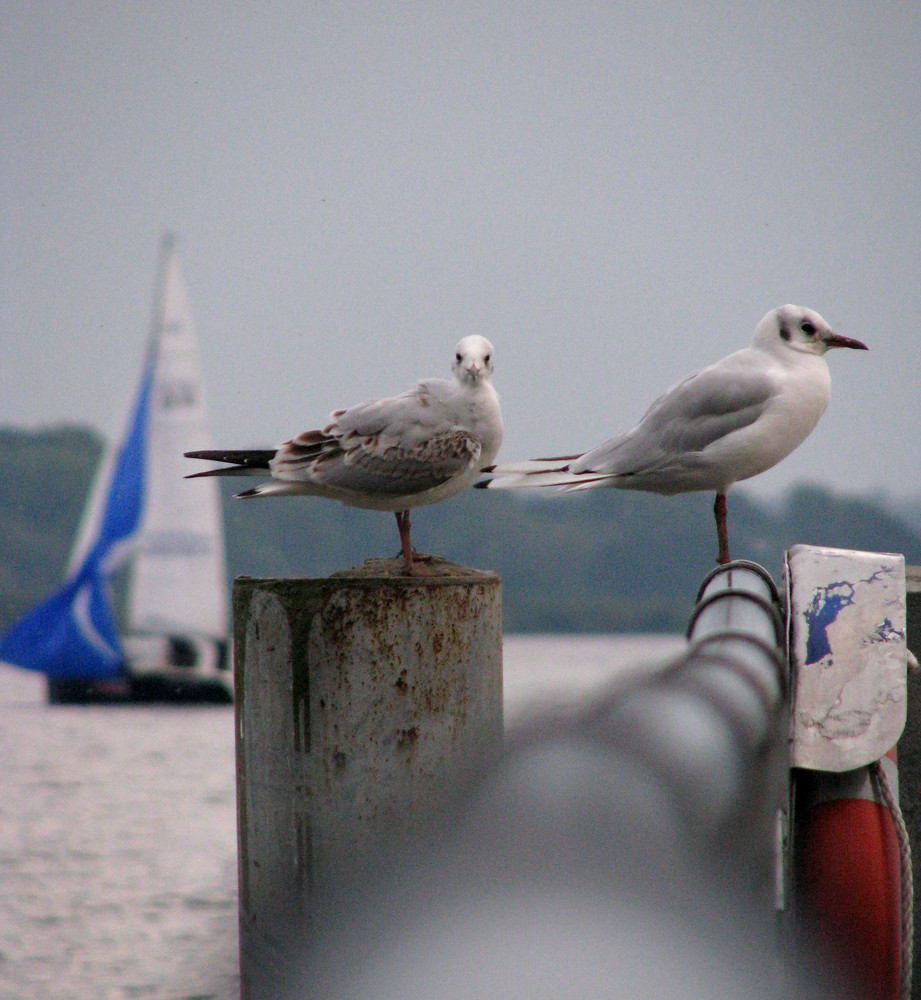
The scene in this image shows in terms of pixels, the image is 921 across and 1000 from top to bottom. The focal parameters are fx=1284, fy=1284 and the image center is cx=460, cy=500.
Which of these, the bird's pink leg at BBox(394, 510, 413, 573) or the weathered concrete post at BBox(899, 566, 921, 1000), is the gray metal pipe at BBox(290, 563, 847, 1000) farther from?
the weathered concrete post at BBox(899, 566, 921, 1000)

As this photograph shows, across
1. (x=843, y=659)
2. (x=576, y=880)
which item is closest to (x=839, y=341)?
(x=843, y=659)

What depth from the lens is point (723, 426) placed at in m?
4.26

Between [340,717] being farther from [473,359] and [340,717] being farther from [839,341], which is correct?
[839,341]

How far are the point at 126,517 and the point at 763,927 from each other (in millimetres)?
30760

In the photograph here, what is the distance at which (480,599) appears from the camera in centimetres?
268

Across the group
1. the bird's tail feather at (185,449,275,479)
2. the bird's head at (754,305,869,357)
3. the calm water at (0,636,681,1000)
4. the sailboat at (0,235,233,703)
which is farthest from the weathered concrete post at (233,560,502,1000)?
the sailboat at (0,235,233,703)

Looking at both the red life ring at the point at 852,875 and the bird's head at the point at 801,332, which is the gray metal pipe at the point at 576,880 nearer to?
the red life ring at the point at 852,875

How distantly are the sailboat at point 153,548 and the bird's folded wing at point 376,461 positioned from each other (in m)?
26.2

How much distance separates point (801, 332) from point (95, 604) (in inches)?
1165

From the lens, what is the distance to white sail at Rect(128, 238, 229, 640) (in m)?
30.2

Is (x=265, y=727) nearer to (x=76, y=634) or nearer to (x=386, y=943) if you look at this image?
(x=386, y=943)

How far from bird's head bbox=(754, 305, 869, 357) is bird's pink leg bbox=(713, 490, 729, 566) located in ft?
1.77

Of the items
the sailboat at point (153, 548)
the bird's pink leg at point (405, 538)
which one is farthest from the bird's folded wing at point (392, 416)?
the sailboat at point (153, 548)

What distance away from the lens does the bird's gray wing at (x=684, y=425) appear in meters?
4.24
